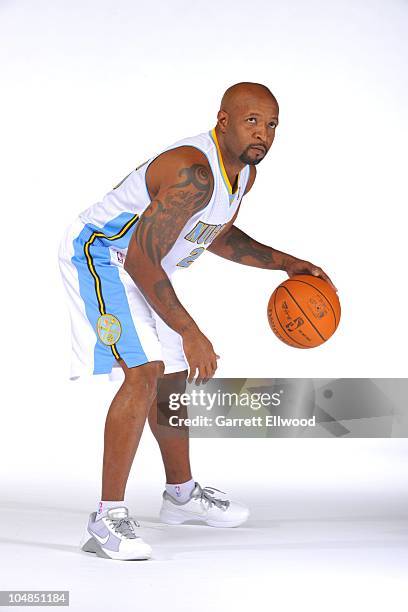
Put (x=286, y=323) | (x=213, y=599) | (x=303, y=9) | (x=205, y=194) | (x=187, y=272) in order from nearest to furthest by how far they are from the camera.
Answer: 1. (x=213, y=599)
2. (x=205, y=194)
3. (x=286, y=323)
4. (x=187, y=272)
5. (x=303, y=9)

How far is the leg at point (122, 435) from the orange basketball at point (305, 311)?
0.77 metres

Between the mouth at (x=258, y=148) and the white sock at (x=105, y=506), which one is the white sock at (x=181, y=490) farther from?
the mouth at (x=258, y=148)

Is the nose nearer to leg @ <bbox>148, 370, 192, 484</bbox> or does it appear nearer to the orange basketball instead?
the orange basketball

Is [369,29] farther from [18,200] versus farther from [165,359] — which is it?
[165,359]

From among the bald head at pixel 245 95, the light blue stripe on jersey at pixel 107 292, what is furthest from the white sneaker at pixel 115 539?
the bald head at pixel 245 95

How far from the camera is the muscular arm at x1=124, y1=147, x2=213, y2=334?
13.3 feet

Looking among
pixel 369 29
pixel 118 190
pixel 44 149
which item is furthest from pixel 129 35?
pixel 118 190

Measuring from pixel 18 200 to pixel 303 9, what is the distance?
7.79ft

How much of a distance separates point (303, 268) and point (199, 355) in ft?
3.35

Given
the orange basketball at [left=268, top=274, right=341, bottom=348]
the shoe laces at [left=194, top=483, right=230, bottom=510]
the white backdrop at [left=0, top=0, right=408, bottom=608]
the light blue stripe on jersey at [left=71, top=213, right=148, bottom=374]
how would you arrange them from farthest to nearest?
1. the white backdrop at [left=0, top=0, right=408, bottom=608]
2. the shoe laces at [left=194, top=483, right=230, bottom=510]
3. the orange basketball at [left=268, top=274, right=341, bottom=348]
4. the light blue stripe on jersey at [left=71, top=213, right=148, bottom=374]

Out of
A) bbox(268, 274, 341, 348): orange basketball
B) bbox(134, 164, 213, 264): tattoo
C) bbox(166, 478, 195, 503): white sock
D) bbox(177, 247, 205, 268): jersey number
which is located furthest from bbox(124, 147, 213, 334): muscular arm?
bbox(166, 478, 195, 503): white sock

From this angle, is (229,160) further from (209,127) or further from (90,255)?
(209,127)

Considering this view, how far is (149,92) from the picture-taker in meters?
7.89

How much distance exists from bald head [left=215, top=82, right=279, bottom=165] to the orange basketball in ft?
1.89
